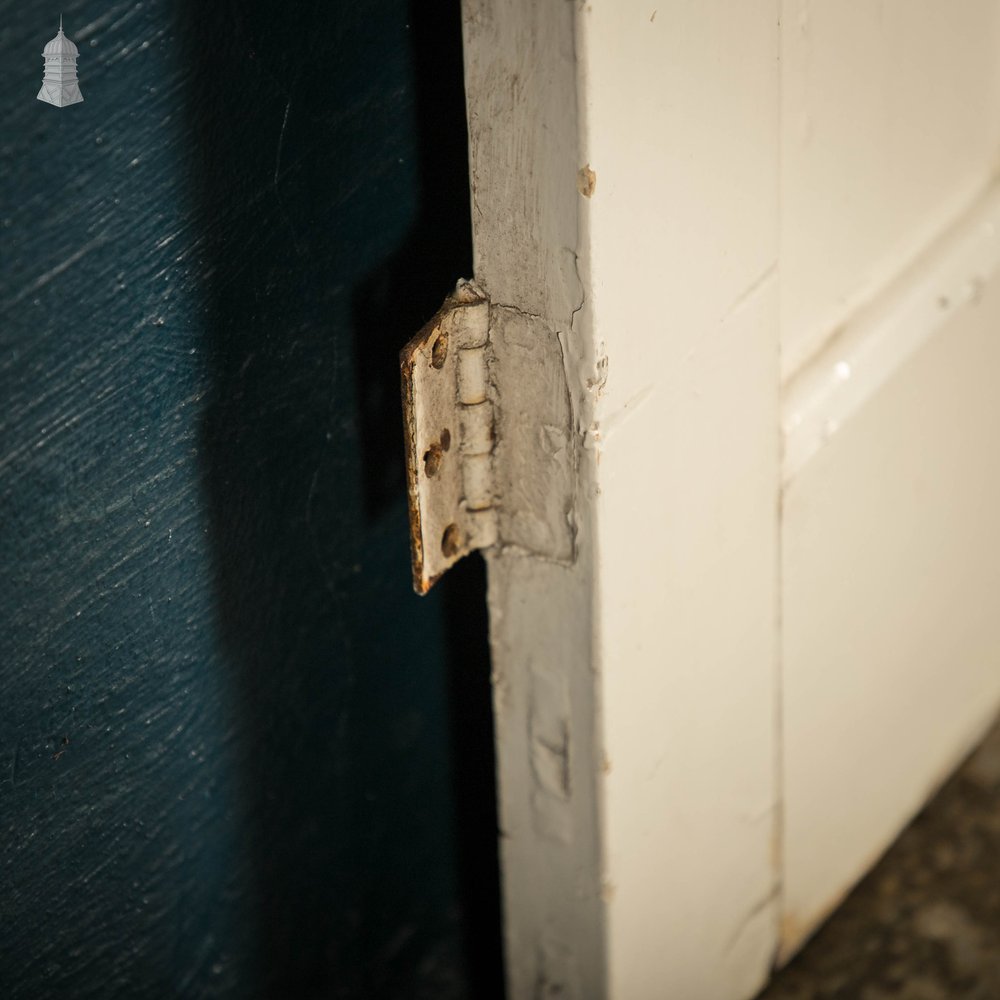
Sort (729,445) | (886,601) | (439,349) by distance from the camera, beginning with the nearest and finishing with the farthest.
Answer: (439,349), (729,445), (886,601)

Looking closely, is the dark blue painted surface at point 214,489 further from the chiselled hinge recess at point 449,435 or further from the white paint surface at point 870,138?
the white paint surface at point 870,138

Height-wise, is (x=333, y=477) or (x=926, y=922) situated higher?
(x=333, y=477)

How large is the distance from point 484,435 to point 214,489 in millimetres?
162

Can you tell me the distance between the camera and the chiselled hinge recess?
0.77 metres

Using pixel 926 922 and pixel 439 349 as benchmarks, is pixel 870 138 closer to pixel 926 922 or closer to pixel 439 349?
pixel 439 349

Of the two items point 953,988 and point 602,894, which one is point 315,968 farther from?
point 953,988

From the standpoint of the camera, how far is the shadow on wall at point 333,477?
780 mm

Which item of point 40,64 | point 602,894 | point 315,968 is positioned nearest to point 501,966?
point 315,968

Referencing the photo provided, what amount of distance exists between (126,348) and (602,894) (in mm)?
449

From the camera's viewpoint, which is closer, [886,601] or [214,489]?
[214,489]

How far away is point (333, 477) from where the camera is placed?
91 cm

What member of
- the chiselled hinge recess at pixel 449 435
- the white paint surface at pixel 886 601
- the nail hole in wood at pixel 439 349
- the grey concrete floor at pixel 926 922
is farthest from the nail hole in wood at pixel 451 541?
the grey concrete floor at pixel 926 922

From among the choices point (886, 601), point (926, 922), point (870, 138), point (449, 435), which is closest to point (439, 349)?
point (449, 435)

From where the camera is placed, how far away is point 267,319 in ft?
2.68
